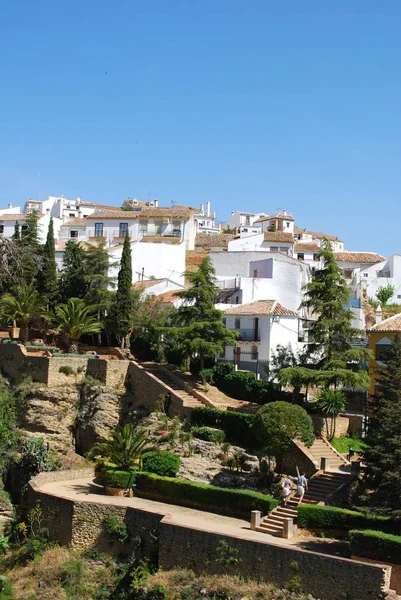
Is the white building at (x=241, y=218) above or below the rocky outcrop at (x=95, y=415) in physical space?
above

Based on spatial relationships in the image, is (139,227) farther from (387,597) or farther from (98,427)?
(387,597)

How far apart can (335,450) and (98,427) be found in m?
11.3

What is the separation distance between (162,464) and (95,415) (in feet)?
23.8

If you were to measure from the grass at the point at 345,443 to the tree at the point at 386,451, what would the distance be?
529cm

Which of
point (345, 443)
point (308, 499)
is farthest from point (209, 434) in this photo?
point (308, 499)

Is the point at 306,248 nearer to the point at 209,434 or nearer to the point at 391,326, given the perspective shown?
the point at 391,326

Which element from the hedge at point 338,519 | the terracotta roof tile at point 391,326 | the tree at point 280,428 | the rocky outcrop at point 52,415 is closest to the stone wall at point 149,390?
the rocky outcrop at point 52,415

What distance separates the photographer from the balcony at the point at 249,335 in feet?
134

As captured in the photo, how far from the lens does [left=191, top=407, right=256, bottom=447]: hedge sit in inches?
1248

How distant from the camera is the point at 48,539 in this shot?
28016 millimetres

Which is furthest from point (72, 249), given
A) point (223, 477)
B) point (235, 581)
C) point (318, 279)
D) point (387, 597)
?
point (387, 597)

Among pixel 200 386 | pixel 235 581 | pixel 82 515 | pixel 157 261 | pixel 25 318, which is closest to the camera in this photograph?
pixel 235 581

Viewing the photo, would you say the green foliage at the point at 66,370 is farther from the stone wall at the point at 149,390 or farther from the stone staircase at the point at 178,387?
the stone staircase at the point at 178,387

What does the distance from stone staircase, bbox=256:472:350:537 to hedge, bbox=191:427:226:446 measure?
4.98 m
